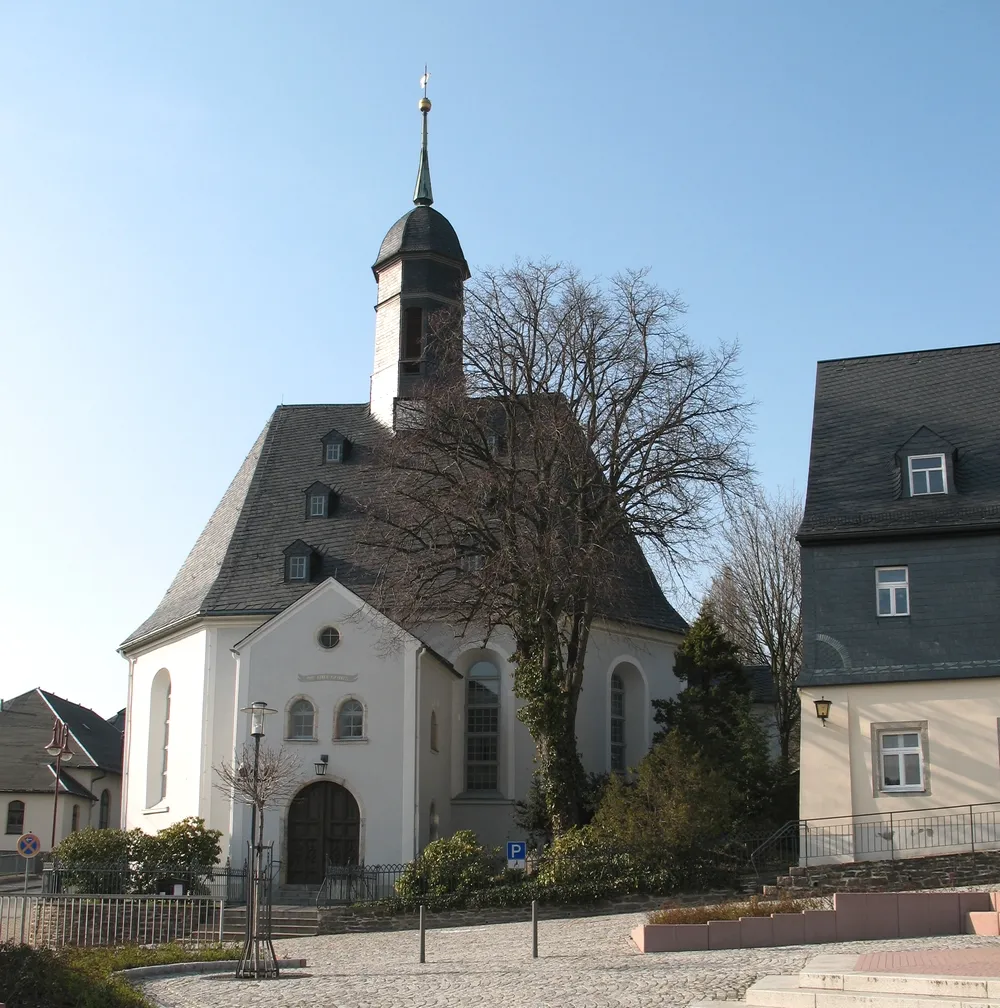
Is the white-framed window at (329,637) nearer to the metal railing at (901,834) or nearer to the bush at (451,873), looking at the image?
the bush at (451,873)

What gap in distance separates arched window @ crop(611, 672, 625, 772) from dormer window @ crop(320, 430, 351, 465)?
9.50m

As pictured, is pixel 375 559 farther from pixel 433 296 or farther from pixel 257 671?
pixel 433 296

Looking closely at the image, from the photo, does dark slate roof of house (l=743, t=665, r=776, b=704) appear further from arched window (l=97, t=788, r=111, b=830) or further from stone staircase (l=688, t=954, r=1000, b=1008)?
stone staircase (l=688, t=954, r=1000, b=1008)

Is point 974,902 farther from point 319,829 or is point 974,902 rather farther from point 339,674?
point 319,829

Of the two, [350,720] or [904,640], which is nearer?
[904,640]

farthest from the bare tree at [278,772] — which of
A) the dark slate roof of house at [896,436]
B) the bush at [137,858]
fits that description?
the dark slate roof of house at [896,436]

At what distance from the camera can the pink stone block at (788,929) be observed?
18.2 meters

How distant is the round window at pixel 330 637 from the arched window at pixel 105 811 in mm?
28589

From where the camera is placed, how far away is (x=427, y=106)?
145 feet

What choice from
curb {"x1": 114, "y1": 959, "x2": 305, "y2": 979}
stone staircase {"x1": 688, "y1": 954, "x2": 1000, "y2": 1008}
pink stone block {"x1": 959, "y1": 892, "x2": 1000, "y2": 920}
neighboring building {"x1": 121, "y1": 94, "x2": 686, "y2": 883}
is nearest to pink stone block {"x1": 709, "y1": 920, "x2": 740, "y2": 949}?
pink stone block {"x1": 959, "y1": 892, "x2": 1000, "y2": 920}

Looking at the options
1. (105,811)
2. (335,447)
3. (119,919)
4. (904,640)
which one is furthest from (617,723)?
(105,811)

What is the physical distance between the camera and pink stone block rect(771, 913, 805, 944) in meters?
18.2

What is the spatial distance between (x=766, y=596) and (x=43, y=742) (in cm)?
2932

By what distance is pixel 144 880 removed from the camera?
2866 centimetres
